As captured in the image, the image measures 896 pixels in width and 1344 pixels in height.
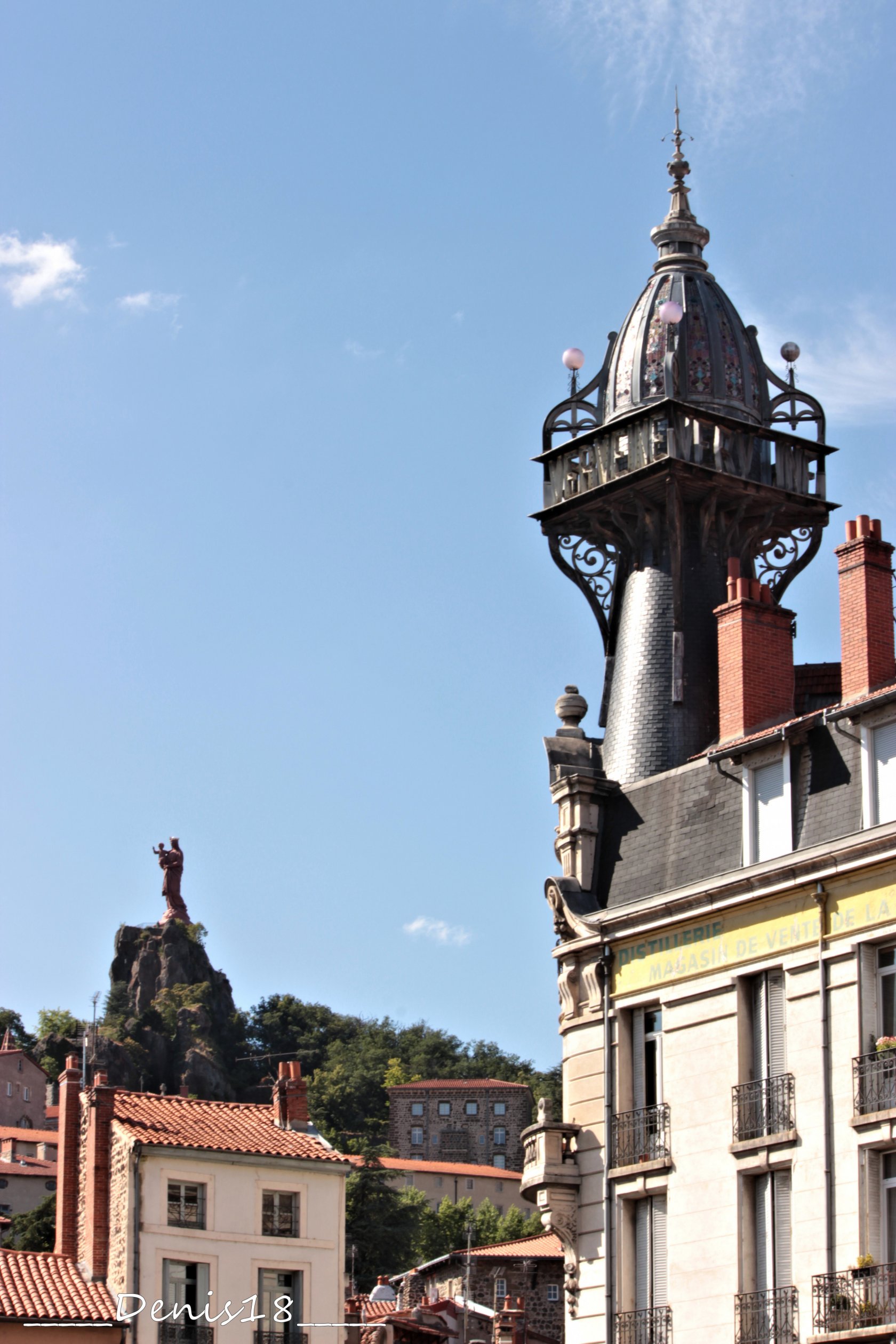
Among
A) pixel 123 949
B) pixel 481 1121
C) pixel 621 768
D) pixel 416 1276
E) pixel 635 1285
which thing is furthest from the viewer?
pixel 123 949

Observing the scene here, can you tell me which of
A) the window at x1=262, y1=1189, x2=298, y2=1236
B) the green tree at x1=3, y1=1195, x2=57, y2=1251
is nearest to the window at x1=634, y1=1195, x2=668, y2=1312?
the window at x1=262, y1=1189, x2=298, y2=1236

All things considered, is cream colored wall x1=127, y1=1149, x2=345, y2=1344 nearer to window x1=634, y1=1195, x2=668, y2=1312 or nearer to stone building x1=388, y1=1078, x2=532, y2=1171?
window x1=634, y1=1195, x2=668, y2=1312

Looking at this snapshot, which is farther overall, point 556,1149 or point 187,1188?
point 187,1188

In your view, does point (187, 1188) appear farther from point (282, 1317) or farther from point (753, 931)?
point (753, 931)

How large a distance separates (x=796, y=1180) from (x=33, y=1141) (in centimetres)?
12251

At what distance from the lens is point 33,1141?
144125mm

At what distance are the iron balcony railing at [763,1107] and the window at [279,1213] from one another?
74.5 feet

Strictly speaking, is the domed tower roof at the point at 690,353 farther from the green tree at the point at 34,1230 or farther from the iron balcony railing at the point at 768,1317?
the green tree at the point at 34,1230

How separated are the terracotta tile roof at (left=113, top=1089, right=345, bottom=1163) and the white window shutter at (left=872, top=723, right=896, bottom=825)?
24533 mm

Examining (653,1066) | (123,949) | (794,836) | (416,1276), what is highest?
(123,949)

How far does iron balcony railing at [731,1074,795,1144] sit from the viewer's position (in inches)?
1113

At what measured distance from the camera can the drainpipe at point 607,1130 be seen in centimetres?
3034

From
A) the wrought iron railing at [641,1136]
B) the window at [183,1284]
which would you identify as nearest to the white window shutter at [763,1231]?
the wrought iron railing at [641,1136]

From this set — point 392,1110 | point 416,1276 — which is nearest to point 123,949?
point 392,1110
